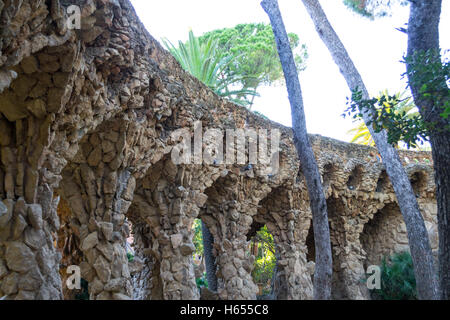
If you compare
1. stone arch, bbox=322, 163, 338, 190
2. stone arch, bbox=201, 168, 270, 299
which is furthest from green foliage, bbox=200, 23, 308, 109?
stone arch, bbox=201, 168, 270, 299

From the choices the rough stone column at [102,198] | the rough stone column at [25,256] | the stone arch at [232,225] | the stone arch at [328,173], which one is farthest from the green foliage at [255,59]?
the rough stone column at [25,256]

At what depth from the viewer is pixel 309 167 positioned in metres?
8.23

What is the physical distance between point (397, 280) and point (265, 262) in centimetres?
766

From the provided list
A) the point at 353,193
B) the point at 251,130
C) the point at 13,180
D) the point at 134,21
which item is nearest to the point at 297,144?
the point at 251,130

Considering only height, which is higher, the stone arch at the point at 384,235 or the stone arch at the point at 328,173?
the stone arch at the point at 328,173

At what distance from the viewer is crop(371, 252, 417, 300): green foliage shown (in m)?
13.0

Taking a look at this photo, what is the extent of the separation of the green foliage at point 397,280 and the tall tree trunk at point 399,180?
15.6 ft

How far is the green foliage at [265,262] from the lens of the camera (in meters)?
19.5

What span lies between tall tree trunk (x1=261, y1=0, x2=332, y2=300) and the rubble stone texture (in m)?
1.71

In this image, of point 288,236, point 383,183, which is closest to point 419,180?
point 383,183

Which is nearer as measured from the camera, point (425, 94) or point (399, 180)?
point (425, 94)

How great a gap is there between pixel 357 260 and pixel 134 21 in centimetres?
1048

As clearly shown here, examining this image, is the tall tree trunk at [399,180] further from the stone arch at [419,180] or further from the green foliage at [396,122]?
the stone arch at [419,180]

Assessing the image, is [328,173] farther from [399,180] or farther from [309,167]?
[309,167]
